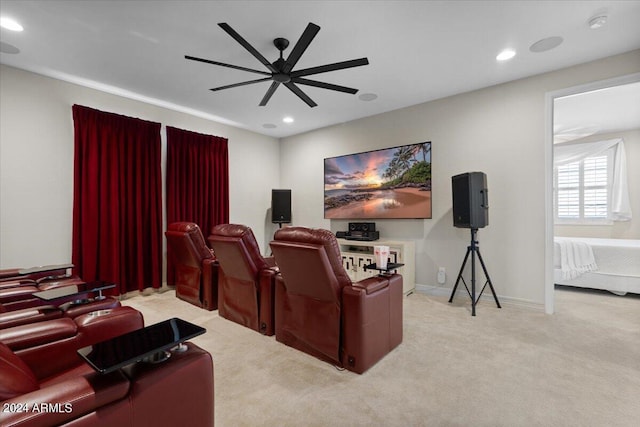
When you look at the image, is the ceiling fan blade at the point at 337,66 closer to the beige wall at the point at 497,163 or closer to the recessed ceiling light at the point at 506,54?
the recessed ceiling light at the point at 506,54

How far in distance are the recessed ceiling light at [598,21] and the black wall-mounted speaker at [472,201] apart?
147cm

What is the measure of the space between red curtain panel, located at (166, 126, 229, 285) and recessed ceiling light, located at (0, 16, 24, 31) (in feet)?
6.30

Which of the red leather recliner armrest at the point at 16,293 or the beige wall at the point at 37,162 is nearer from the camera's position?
the red leather recliner armrest at the point at 16,293

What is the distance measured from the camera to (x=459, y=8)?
228 cm

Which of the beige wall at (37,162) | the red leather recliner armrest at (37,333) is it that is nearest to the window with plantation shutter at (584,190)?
the red leather recliner armrest at (37,333)

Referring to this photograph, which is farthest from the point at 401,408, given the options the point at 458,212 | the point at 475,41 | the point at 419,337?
the point at 475,41

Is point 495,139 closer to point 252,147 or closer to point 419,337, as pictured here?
point 419,337

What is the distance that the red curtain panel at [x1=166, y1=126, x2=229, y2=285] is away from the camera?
439 cm

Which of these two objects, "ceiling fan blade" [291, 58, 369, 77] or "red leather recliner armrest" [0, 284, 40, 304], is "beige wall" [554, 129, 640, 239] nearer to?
"ceiling fan blade" [291, 58, 369, 77]

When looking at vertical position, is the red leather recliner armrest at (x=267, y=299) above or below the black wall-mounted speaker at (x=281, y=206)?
below

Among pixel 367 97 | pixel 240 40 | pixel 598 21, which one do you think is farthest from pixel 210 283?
pixel 598 21

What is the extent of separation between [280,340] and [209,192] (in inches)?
123

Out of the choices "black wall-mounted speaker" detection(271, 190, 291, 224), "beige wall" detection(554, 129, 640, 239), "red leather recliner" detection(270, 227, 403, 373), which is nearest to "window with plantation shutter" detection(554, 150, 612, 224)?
"beige wall" detection(554, 129, 640, 239)

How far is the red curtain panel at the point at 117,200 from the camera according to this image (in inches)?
139
